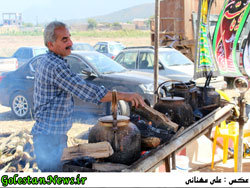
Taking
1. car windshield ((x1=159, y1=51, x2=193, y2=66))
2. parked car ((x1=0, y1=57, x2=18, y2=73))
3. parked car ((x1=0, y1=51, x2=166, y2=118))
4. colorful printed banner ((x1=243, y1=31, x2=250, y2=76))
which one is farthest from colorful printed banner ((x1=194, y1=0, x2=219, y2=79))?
parked car ((x1=0, y1=57, x2=18, y2=73))

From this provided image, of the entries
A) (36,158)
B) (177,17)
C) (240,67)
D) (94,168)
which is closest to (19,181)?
(94,168)

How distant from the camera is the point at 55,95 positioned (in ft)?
7.95

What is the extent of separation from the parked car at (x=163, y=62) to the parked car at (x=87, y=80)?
1.25 m

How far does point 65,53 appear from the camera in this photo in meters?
2.46

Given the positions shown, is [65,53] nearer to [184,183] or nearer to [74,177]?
[74,177]

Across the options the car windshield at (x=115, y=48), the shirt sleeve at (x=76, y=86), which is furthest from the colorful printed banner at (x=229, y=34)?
the car windshield at (x=115, y=48)

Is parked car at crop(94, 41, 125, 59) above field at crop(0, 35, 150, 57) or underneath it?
underneath

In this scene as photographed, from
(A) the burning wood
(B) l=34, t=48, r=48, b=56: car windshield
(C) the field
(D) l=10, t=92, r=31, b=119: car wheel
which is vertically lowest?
(D) l=10, t=92, r=31, b=119: car wheel

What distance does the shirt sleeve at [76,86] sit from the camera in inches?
88.4

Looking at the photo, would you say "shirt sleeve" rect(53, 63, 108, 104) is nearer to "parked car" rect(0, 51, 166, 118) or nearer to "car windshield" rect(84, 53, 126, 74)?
"parked car" rect(0, 51, 166, 118)

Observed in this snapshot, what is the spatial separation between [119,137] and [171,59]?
22.5 ft

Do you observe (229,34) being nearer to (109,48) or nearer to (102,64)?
(102,64)

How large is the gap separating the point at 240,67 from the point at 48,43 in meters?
3.13

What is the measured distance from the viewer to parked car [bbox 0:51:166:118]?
21.5 feet
